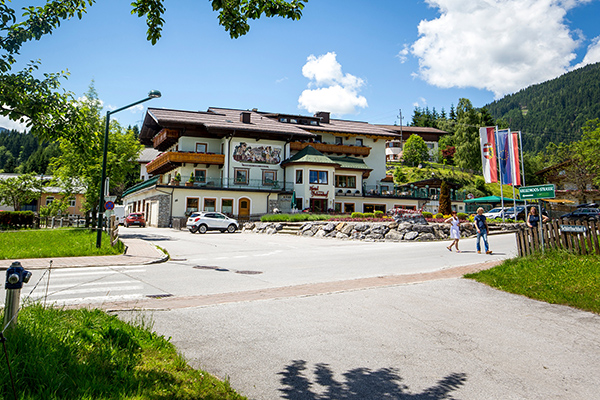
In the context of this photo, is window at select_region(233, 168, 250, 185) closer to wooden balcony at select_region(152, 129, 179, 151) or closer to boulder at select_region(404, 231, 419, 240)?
wooden balcony at select_region(152, 129, 179, 151)

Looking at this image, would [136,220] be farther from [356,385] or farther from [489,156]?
[356,385]

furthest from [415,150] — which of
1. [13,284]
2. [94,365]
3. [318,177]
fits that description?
[13,284]

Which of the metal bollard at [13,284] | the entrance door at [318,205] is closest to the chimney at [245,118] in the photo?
the entrance door at [318,205]

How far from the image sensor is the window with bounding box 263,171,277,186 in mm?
45875

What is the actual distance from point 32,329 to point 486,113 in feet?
264

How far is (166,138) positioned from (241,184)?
996cm

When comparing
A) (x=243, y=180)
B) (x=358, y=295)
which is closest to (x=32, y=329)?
(x=358, y=295)

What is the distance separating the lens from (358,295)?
8.15 meters

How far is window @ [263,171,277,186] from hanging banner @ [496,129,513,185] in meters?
23.0

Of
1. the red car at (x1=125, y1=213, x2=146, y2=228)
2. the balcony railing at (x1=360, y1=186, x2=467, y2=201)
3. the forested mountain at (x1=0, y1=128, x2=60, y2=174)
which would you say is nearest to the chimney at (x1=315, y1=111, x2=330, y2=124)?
the balcony railing at (x1=360, y1=186, x2=467, y2=201)

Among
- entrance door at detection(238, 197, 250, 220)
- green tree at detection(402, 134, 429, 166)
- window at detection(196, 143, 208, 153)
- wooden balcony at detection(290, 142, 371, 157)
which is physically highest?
green tree at detection(402, 134, 429, 166)

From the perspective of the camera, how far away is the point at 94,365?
3.64 m

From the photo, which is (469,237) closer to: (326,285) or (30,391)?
(326,285)

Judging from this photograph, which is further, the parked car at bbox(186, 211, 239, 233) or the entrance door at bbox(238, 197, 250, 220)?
the entrance door at bbox(238, 197, 250, 220)
